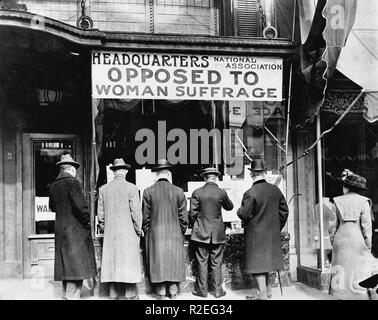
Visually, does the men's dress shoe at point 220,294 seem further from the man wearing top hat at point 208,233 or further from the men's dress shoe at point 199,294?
the men's dress shoe at point 199,294

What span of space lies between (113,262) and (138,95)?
8.08 ft

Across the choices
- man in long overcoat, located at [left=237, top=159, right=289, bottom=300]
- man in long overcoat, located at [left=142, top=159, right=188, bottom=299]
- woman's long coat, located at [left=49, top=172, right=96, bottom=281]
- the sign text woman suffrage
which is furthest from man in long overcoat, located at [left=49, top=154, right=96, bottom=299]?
man in long overcoat, located at [left=237, top=159, right=289, bottom=300]

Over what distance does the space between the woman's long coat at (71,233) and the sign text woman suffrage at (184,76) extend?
151cm

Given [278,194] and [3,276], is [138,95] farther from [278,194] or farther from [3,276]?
[3,276]

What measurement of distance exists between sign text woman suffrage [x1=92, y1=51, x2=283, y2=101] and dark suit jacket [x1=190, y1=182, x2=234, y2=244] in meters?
1.49

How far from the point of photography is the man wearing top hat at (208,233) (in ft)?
23.7

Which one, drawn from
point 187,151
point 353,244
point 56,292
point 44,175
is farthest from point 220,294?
point 44,175

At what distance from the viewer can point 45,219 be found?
340 inches

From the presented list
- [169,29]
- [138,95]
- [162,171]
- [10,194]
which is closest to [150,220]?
[162,171]

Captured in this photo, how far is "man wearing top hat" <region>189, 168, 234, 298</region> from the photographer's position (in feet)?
23.7

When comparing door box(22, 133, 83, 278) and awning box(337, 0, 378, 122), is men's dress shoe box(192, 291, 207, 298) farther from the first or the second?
awning box(337, 0, 378, 122)

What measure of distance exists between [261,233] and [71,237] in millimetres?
2619

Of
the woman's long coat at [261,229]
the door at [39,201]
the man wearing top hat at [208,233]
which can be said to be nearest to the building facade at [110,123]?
the door at [39,201]
